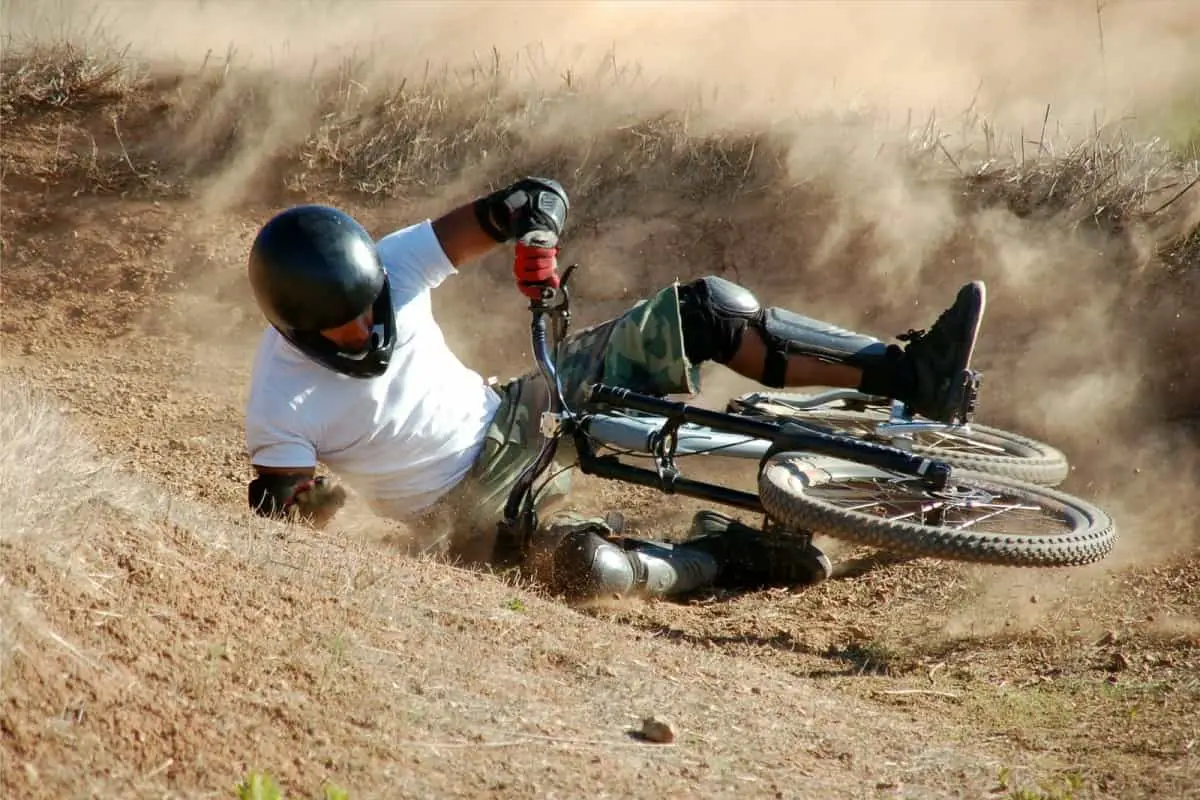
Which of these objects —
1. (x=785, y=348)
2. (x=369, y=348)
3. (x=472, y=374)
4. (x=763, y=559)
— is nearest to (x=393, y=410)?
(x=369, y=348)

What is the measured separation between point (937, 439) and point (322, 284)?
102 inches

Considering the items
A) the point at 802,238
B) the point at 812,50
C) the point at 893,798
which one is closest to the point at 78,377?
the point at 802,238

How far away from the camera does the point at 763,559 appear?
18.9 ft

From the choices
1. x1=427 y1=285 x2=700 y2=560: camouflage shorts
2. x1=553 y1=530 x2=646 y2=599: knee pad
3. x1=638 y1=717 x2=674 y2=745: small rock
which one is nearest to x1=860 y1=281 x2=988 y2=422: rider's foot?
x1=427 y1=285 x2=700 y2=560: camouflage shorts

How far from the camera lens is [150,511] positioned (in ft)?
12.9

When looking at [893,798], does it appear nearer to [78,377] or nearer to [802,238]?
[802,238]

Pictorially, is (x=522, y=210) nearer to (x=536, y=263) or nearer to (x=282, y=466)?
(x=536, y=263)

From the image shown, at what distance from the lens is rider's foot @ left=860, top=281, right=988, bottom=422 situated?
4957mm

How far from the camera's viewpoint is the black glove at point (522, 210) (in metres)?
5.10

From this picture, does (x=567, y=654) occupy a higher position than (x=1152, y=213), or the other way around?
(x=1152, y=213)

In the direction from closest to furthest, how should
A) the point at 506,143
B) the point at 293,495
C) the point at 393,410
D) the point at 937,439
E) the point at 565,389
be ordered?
the point at 293,495, the point at 393,410, the point at 565,389, the point at 937,439, the point at 506,143

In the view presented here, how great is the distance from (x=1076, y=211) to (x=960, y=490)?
10.9ft

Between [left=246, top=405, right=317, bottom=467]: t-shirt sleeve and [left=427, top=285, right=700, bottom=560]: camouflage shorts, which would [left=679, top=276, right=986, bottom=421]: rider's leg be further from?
[left=246, top=405, right=317, bottom=467]: t-shirt sleeve

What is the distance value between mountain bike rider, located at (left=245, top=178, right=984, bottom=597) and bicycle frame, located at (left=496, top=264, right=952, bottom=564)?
12 cm
